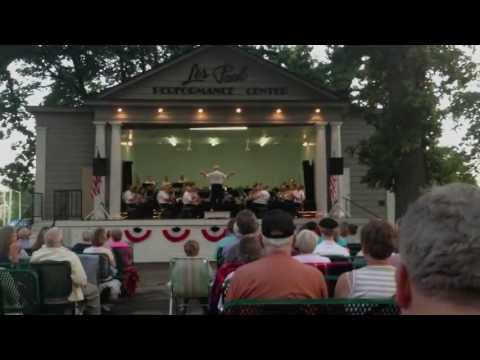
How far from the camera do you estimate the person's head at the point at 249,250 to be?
501cm

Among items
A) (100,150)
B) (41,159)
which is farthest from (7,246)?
(41,159)

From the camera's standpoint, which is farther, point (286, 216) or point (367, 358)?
point (286, 216)

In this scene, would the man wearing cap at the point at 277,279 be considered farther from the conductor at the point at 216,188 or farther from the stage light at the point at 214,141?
the stage light at the point at 214,141

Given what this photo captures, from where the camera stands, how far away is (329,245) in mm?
6684

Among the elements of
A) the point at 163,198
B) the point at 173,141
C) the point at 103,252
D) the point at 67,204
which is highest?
the point at 173,141

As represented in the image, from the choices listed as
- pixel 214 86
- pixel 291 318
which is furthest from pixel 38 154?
pixel 291 318

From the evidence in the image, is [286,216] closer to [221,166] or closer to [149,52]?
[221,166]

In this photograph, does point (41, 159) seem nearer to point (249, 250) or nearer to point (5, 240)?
point (5, 240)

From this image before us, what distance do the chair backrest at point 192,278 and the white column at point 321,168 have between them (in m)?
11.4

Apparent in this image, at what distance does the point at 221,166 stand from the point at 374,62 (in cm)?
975

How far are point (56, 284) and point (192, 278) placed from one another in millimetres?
1767

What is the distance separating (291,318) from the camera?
1.95 metres
